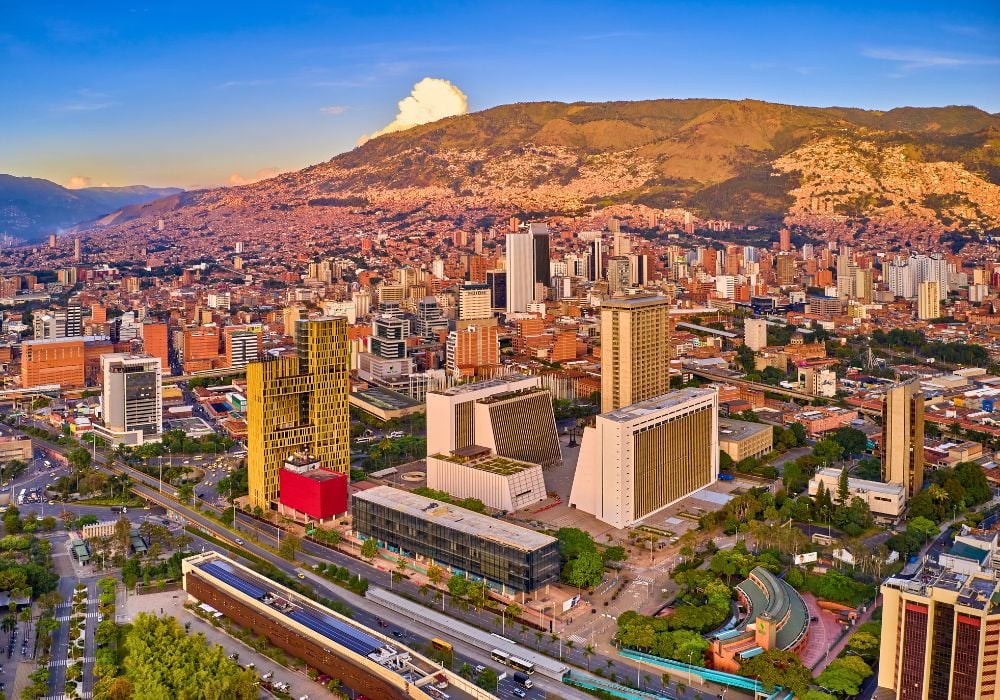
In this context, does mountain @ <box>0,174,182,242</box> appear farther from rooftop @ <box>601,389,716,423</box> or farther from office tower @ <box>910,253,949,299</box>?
rooftop @ <box>601,389,716,423</box>

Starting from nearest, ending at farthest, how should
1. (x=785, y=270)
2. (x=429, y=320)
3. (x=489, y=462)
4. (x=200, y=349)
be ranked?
(x=489, y=462) < (x=200, y=349) < (x=429, y=320) < (x=785, y=270)

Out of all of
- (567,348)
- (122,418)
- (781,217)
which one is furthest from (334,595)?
(781,217)

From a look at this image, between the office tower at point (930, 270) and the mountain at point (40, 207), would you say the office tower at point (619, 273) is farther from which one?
the mountain at point (40, 207)

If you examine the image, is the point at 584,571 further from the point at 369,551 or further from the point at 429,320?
the point at 429,320

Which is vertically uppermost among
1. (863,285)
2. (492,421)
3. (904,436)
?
(863,285)

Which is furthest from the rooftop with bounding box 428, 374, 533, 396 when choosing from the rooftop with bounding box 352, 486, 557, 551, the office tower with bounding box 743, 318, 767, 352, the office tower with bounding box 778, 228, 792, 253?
the office tower with bounding box 778, 228, 792, 253

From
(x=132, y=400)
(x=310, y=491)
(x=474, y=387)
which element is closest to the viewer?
(x=310, y=491)

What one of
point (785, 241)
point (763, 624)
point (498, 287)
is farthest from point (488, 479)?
point (785, 241)

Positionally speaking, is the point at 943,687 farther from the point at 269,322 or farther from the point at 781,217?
the point at 781,217
